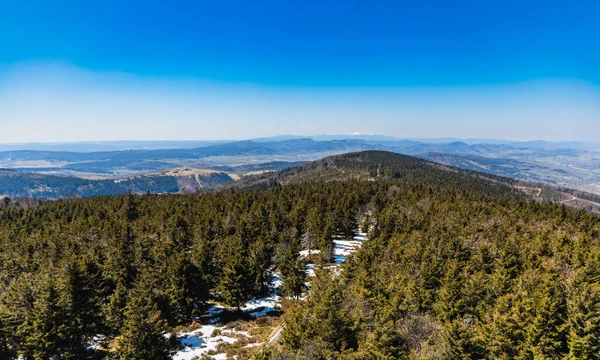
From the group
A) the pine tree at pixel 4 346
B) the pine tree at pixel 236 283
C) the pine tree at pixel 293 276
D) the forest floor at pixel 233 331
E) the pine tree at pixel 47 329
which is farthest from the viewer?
the pine tree at pixel 293 276

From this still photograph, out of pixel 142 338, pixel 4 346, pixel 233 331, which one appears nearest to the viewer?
pixel 142 338

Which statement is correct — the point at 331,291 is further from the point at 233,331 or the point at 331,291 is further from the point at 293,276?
the point at 233,331

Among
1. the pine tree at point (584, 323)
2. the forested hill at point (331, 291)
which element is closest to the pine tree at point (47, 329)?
the forested hill at point (331, 291)

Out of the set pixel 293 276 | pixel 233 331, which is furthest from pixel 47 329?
pixel 293 276

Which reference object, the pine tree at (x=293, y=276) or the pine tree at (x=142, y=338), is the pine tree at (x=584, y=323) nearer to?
the pine tree at (x=293, y=276)

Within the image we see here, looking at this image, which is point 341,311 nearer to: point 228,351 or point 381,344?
point 381,344

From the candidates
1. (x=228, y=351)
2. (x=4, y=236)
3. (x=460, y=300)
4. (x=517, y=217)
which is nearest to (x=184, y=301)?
(x=228, y=351)
